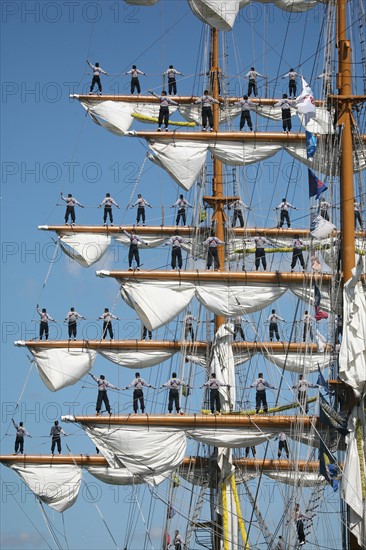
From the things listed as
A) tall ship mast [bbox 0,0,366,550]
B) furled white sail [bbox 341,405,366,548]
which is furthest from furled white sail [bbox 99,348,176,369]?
furled white sail [bbox 341,405,366,548]

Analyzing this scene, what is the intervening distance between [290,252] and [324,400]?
53.0 ft

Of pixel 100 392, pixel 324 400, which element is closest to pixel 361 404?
pixel 324 400

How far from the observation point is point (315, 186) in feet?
133

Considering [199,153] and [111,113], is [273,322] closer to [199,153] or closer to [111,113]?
[199,153]

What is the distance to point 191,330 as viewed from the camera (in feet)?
185

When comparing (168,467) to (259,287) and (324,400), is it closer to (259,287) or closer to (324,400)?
(259,287)

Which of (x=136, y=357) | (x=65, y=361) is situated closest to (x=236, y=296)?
(x=136, y=357)

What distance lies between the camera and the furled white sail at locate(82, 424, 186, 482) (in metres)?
48.3

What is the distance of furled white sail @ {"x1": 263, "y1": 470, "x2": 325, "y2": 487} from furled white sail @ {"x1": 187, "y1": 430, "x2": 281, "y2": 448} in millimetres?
1430

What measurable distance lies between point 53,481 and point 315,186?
19259 millimetres

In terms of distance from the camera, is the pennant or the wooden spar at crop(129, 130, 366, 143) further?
the wooden spar at crop(129, 130, 366, 143)

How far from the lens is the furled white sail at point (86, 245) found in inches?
2362

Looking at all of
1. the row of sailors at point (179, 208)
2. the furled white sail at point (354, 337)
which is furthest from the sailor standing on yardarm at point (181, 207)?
the furled white sail at point (354, 337)

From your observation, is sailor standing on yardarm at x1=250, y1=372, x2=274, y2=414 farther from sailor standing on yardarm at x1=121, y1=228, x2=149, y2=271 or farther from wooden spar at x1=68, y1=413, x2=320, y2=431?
sailor standing on yardarm at x1=121, y1=228, x2=149, y2=271
